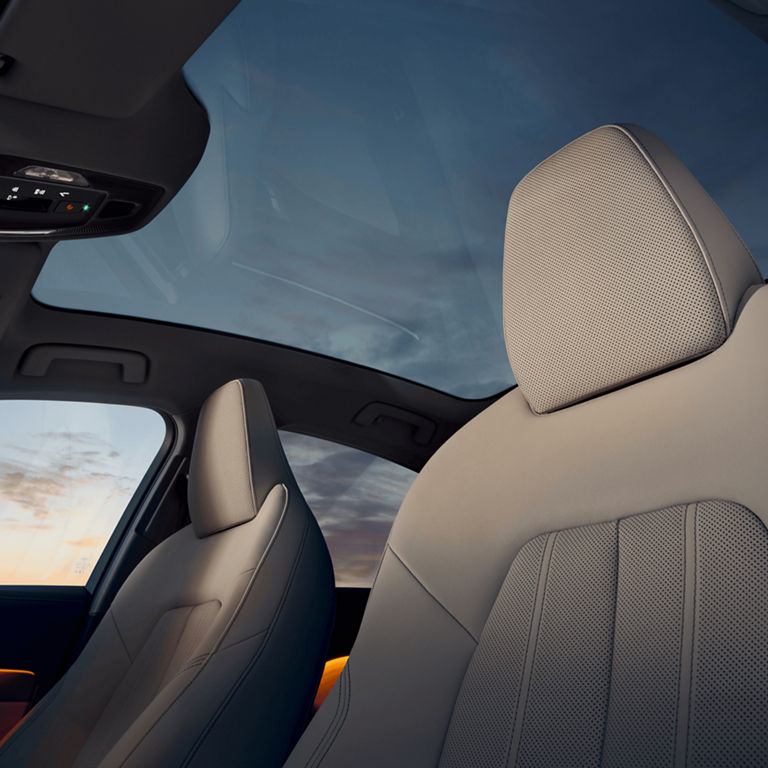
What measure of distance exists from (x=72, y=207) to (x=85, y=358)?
62cm

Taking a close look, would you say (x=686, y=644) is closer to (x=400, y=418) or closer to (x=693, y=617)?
(x=693, y=617)

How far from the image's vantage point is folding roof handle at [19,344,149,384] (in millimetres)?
2059

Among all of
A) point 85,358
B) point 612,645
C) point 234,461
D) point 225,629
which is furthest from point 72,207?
point 612,645

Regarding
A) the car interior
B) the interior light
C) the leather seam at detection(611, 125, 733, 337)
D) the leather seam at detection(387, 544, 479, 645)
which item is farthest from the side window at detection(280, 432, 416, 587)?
the leather seam at detection(611, 125, 733, 337)

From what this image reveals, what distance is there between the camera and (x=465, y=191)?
2.51 m

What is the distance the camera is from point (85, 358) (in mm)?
2146

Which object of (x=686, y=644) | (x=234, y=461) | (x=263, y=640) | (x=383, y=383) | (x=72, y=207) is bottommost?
(x=383, y=383)

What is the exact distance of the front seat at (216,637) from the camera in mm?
1077

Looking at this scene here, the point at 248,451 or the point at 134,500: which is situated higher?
the point at 248,451

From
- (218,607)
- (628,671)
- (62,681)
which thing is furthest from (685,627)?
(62,681)

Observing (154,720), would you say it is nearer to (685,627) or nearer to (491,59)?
(685,627)

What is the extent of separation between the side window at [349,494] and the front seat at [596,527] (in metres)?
1.80

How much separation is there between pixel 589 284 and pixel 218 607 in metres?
1.03

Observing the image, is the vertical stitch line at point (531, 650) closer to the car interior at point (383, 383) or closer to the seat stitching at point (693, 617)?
the car interior at point (383, 383)
